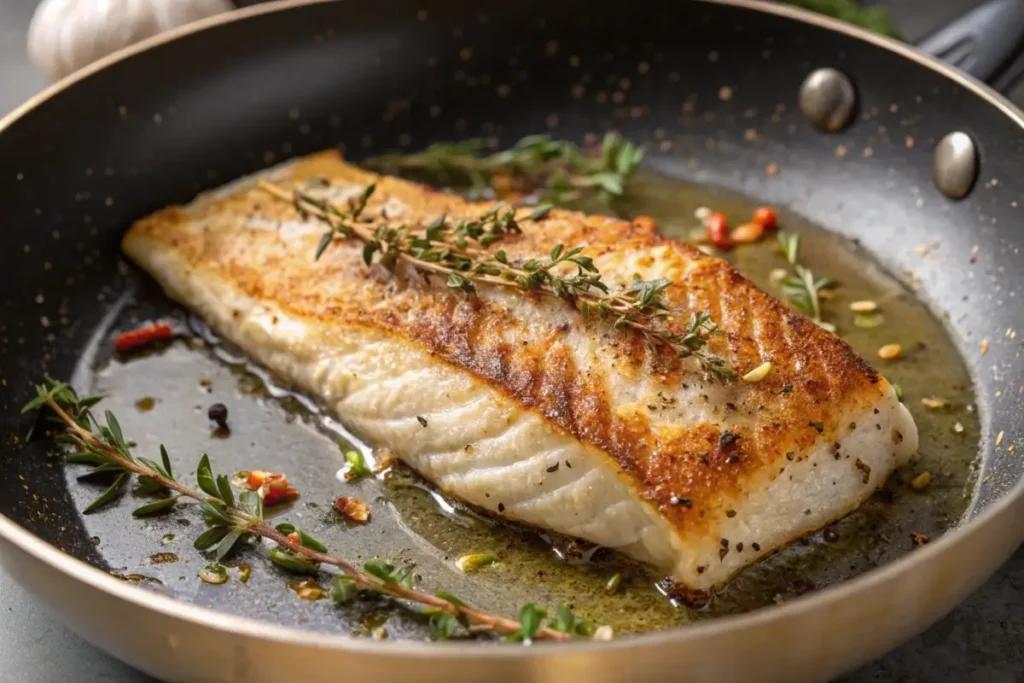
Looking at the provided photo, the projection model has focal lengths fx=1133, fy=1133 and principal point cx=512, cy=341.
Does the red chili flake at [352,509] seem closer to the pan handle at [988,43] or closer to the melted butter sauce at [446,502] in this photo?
the melted butter sauce at [446,502]

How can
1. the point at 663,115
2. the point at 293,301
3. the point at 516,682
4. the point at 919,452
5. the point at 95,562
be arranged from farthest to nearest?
the point at 663,115, the point at 293,301, the point at 919,452, the point at 95,562, the point at 516,682

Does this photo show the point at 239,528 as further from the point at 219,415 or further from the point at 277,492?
the point at 219,415

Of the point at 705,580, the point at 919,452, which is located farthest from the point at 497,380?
the point at 919,452

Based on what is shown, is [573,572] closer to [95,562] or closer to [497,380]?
[497,380]

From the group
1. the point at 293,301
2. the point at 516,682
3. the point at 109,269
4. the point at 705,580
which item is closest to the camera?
the point at 516,682

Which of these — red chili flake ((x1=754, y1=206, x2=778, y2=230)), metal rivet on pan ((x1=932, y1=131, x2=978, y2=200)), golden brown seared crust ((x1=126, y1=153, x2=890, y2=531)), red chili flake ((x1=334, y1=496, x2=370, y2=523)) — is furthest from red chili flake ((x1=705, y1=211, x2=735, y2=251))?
red chili flake ((x1=334, y1=496, x2=370, y2=523))

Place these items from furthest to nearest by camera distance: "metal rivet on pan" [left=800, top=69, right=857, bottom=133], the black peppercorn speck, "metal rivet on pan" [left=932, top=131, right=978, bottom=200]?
"metal rivet on pan" [left=800, top=69, right=857, bottom=133]
"metal rivet on pan" [left=932, top=131, right=978, bottom=200]
the black peppercorn speck

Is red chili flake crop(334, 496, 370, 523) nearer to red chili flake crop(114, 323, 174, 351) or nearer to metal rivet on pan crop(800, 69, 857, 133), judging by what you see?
red chili flake crop(114, 323, 174, 351)
